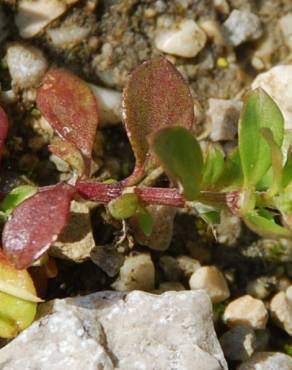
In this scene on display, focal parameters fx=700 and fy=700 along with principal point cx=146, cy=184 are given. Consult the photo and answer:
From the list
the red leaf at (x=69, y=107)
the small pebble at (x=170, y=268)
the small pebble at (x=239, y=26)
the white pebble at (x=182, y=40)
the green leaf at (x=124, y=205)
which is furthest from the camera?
the small pebble at (x=239, y=26)

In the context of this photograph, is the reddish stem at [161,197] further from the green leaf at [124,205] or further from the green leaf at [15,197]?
the green leaf at [15,197]

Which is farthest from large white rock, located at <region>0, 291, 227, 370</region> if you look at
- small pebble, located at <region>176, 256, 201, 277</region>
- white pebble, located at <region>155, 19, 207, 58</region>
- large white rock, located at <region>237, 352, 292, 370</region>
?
white pebble, located at <region>155, 19, 207, 58</region>

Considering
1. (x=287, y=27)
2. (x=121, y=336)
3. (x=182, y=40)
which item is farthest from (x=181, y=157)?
(x=287, y=27)

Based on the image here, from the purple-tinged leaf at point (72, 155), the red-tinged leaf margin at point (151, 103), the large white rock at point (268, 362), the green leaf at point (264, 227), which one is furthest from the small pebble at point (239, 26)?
the large white rock at point (268, 362)

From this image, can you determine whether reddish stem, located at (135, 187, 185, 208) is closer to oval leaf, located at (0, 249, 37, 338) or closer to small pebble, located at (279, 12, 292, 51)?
oval leaf, located at (0, 249, 37, 338)

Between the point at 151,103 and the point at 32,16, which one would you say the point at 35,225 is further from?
the point at 32,16

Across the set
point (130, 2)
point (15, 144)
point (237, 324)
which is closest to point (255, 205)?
point (237, 324)
